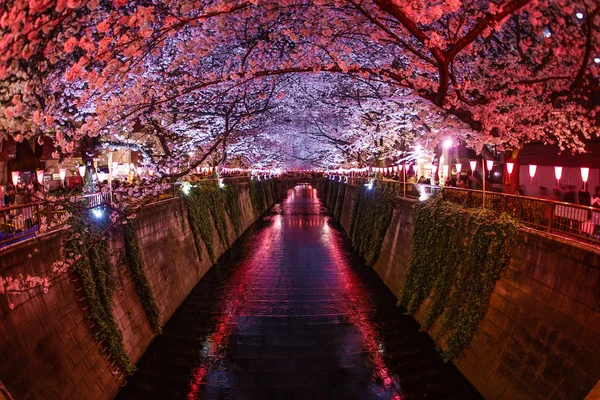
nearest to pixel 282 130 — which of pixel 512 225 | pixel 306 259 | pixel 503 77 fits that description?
pixel 306 259

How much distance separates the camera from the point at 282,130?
39.8 meters

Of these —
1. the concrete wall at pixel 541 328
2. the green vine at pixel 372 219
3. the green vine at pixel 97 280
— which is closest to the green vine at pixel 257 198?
the green vine at pixel 372 219

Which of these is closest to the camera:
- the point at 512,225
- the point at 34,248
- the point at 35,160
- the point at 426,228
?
the point at 34,248

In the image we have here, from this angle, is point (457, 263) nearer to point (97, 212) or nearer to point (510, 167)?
point (510, 167)

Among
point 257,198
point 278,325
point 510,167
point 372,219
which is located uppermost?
point 510,167

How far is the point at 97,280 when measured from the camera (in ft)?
32.2

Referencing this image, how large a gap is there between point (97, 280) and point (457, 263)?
347 inches

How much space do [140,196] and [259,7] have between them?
7032 millimetres

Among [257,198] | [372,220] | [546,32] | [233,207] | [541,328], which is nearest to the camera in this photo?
[541,328]

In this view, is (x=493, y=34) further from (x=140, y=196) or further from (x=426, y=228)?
(x=140, y=196)

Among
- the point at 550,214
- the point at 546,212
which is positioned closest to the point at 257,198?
the point at 546,212

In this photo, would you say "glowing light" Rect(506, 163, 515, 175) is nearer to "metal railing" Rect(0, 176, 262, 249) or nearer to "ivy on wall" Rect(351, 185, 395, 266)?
"ivy on wall" Rect(351, 185, 395, 266)

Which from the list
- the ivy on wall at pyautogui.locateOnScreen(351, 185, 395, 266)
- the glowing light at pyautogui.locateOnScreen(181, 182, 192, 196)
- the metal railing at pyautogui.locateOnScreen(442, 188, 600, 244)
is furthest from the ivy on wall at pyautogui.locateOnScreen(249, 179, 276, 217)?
the metal railing at pyautogui.locateOnScreen(442, 188, 600, 244)

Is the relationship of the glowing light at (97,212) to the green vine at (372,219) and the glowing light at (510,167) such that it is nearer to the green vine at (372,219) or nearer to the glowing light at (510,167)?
the glowing light at (510,167)
